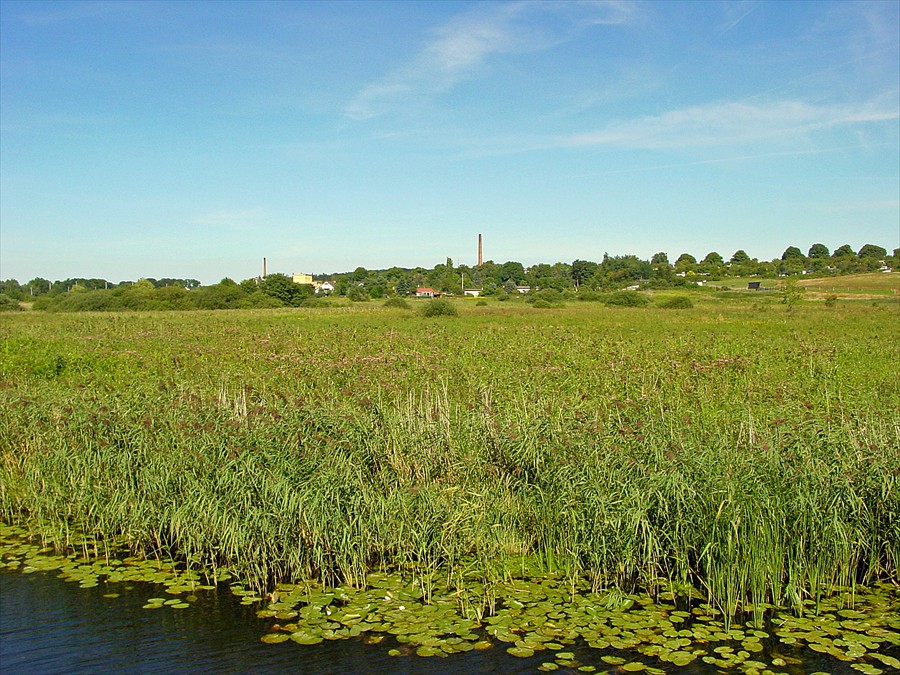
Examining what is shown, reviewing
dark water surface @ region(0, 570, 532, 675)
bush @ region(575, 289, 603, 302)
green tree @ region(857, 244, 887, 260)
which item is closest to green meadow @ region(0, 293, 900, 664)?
dark water surface @ region(0, 570, 532, 675)

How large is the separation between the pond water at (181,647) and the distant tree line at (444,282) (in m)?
61.9

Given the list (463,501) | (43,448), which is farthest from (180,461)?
(463,501)

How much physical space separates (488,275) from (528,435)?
13569cm

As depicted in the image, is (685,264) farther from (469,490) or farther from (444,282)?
(469,490)

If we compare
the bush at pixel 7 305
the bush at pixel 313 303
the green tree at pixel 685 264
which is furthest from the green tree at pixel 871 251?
the bush at pixel 7 305

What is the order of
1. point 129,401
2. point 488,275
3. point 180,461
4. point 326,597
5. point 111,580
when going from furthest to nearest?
point 488,275 < point 129,401 < point 180,461 < point 111,580 < point 326,597

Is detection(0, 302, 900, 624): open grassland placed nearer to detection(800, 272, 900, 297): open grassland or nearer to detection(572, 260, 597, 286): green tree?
detection(800, 272, 900, 297): open grassland

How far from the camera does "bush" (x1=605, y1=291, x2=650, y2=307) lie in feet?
216

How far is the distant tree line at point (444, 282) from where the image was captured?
68.1 meters

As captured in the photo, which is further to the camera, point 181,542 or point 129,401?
point 129,401

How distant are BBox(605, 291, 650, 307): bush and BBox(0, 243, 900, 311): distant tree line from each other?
9.62 meters

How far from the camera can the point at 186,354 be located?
2175 cm

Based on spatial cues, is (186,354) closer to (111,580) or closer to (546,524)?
(111,580)

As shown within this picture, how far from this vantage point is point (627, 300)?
6644 centimetres
